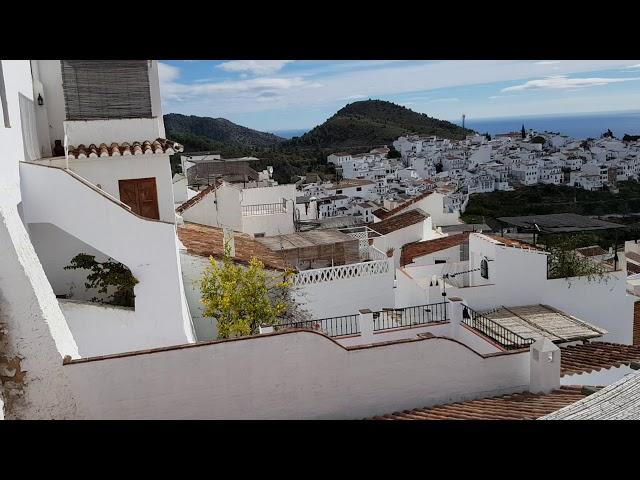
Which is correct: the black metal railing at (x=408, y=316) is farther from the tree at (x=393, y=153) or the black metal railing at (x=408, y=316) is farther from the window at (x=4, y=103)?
the tree at (x=393, y=153)

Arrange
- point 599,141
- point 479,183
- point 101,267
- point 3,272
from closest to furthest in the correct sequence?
1. point 3,272
2. point 101,267
3. point 479,183
4. point 599,141

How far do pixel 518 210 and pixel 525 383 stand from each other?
36224 mm

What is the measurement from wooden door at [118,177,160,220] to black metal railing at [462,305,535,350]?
436 centimetres

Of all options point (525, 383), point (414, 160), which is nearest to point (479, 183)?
point (414, 160)

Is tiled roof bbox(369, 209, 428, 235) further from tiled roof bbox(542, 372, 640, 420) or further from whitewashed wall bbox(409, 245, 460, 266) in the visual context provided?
tiled roof bbox(542, 372, 640, 420)

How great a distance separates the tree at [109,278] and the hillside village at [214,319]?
0.09 m

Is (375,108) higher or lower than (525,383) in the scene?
higher

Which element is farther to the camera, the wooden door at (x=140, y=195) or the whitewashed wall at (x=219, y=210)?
the whitewashed wall at (x=219, y=210)

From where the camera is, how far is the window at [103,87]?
24.2 ft

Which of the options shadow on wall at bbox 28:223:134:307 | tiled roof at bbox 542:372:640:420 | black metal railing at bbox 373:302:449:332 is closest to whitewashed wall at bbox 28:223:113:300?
shadow on wall at bbox 28:223:134:307

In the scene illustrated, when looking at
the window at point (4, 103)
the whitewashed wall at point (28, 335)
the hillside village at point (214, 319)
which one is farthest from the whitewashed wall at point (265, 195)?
the whitewashed wall at point (28, 335)

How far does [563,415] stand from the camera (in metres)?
4.26

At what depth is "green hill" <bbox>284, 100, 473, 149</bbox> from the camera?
68.7 m
